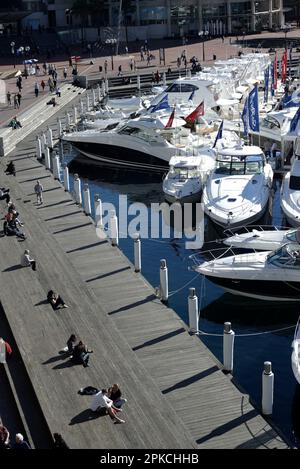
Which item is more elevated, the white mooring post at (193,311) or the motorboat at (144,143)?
the motorboat at (144,143)

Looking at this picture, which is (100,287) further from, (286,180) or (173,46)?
(173,46)

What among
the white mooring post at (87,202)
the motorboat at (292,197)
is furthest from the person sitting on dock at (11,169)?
the motorboat at (292,197)

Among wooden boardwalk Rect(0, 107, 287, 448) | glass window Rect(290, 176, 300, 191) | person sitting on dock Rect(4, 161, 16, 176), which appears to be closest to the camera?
wooden boardwalk Rect(0, 107, 287, 448)

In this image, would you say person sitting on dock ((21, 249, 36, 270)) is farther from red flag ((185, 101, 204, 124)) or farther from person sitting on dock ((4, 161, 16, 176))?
red flag ((185, 101, 204, 124))

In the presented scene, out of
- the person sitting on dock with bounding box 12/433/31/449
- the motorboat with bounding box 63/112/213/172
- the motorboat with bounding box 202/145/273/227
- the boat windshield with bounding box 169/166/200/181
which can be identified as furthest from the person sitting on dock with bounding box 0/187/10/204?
the person sitting on dock with bounding box 12/433/31/449

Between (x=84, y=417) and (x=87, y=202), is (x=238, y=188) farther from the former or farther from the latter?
(x=84, y=417)

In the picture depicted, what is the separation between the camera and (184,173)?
45188 mm

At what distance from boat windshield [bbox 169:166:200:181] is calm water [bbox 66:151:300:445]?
4.20 metres

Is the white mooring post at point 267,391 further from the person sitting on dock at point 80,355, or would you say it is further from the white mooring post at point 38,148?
the white mooring post at point 38,148

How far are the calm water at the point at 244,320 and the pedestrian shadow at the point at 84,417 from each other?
19.5 feet

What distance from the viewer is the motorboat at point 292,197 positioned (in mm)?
37844

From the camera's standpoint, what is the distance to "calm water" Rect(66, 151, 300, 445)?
1013 inches

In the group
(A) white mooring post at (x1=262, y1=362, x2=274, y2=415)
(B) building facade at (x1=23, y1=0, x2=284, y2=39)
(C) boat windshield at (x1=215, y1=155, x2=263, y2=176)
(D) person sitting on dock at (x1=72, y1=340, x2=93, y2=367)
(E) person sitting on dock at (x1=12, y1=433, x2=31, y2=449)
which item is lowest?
(A) white mooring post at (x1=262, y1=362, x2=274, y2=415)
